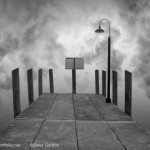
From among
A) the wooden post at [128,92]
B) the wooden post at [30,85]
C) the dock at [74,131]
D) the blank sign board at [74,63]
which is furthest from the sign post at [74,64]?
the wooden post at [128,92]

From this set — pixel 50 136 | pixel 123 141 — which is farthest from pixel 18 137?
pixel 123 141

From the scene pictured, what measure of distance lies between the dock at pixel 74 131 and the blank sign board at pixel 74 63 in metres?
6.87

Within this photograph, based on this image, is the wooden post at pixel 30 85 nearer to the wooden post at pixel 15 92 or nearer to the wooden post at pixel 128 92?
the wooden post at pixel 15 92

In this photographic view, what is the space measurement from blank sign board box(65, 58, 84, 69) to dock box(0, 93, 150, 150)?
687 cm

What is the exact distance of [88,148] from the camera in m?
5.67

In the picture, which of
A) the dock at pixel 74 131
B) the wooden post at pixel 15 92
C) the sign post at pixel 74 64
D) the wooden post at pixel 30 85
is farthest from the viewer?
the sign post at pixel 74 64

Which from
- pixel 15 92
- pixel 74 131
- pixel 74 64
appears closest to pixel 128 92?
pixel 74 131

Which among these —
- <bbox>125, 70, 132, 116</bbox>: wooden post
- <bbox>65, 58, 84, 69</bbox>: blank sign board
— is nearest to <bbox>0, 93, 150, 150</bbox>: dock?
<bbox>125, 70, 132, 116</bbox>: wooden post

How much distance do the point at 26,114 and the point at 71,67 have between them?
7.92m

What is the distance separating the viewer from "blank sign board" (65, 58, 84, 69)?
16844 mm

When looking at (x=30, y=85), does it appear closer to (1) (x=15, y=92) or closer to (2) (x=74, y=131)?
(1) (x=15, y=92)

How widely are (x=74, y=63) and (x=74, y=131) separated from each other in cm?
1026

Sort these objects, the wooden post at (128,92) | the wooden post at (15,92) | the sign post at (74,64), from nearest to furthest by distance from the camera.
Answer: the wooden post at (128,92), the wooden post at (15,92), the sign post at (74,64)

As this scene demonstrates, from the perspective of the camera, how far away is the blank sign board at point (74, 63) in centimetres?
1684
